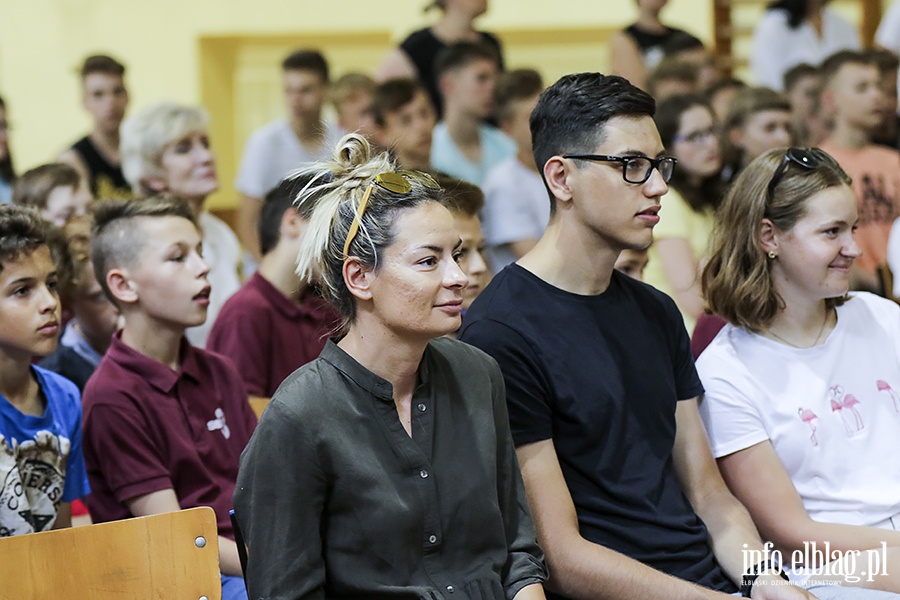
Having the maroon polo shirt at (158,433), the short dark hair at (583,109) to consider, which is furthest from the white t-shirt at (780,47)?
the maroon polo shirt at (158,433)

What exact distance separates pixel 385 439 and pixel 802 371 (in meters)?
0.99

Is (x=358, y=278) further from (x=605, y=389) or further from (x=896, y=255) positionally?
(x=896, y=255)

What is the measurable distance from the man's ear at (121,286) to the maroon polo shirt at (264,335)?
464 millimetres

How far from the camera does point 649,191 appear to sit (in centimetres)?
206

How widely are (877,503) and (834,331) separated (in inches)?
Result: 14.3

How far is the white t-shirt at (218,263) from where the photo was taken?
11.9 ft

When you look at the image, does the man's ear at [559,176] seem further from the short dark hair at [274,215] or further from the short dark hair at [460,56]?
the short dark hair at [460,56]

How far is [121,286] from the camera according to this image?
2.50 m

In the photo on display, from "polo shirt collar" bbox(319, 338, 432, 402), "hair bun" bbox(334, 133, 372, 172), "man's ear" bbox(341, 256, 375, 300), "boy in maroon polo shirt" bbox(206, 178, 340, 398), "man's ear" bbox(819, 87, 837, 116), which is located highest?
"hair bun" bbox(334, 133, 372, 172)

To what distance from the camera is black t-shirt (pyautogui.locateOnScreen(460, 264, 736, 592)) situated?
1999mm

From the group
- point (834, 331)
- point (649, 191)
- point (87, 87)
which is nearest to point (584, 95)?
point (649, 191)

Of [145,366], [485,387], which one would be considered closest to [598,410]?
[485,387]

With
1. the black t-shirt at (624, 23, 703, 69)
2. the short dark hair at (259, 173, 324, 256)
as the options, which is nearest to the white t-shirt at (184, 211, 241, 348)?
the short dark hair at (259, 173, 324, 256)

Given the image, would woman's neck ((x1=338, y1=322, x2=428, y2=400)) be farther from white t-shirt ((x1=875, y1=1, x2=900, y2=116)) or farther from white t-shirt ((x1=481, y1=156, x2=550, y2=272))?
white t-shirt ((x1=875, y1=1, x2=900, y2=116))
